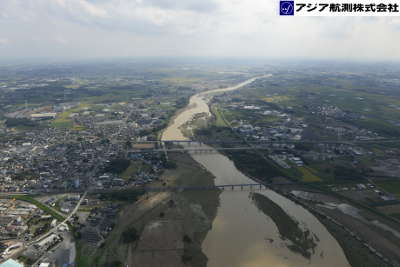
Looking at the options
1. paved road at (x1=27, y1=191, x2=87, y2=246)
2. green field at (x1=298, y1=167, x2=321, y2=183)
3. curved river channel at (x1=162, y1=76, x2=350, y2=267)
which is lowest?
curved river channel at (x1=162, y1=76, x2=350, y2=267)

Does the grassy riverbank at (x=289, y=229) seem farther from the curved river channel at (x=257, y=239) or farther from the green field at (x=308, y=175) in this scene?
the green field at (x=308, y=175)

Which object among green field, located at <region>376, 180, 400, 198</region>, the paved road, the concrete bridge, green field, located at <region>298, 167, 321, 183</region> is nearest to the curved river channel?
the concrete bridge

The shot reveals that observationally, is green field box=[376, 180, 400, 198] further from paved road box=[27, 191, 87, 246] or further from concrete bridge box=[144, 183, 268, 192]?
paved road box=[27, 191, 87, 246]

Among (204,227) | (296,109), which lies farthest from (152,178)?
(296,109)

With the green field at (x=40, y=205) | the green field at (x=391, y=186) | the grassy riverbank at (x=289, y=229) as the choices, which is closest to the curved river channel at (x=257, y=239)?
the grassy riverbank at (x=289, y=229)

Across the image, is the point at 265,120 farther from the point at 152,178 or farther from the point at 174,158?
the point at 152,178

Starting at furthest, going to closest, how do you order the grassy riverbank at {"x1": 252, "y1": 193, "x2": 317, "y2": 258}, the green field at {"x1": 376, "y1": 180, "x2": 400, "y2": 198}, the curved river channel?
the green field at {"x1": 376, "y1": 180, "x2": 400, "y2": 198}, the grassy riverbank at {"x1": 252, "y1": 193, "x2": 317, "y2": 258}, the curved river channel

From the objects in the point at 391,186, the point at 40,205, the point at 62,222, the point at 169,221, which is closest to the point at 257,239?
the point at 169,221

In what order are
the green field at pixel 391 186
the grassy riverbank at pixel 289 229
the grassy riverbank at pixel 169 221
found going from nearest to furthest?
the grassy riverbank at pixel 169 221 → the grassy riverbank at pixel 289 229 → the green field at pixel 391 186

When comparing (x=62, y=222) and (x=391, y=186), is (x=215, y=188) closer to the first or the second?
(x=62, y=222)
